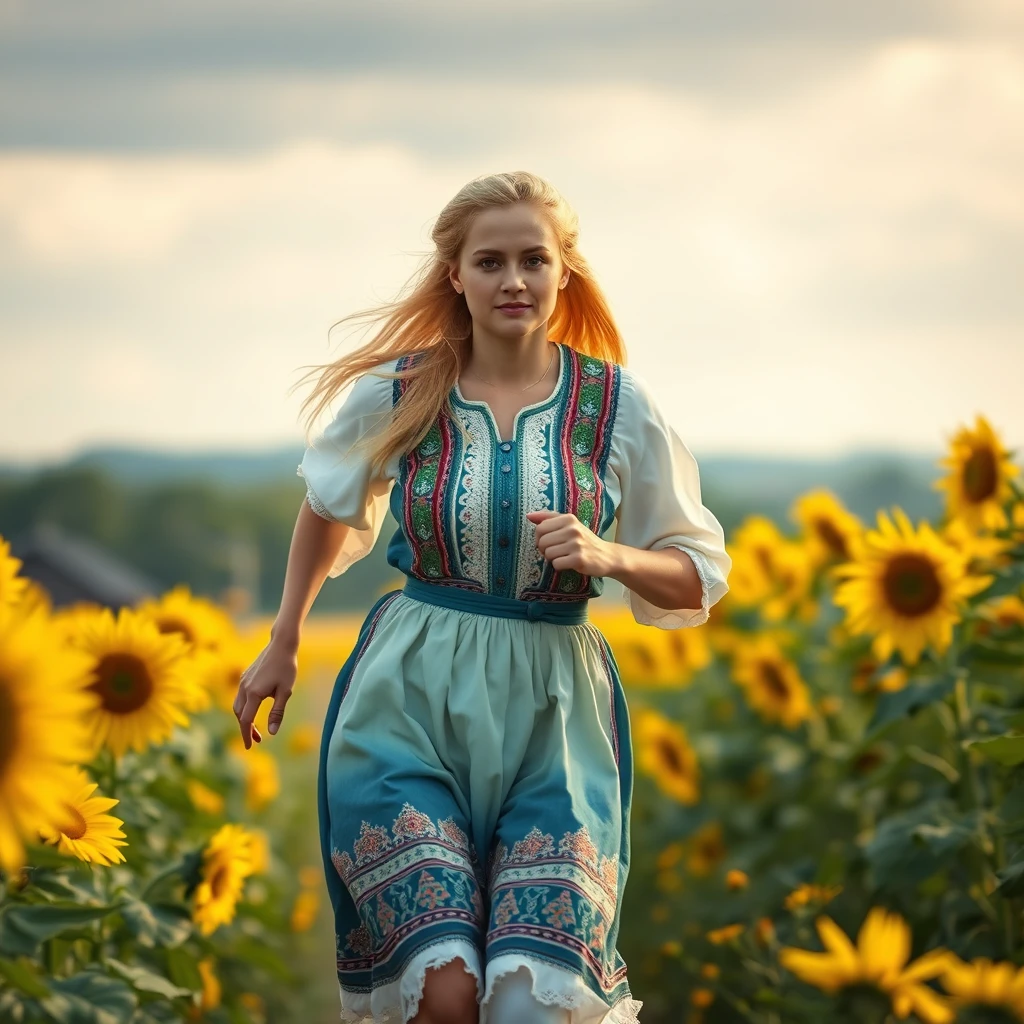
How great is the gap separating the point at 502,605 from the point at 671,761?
3.23 metres

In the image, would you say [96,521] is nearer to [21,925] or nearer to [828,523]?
[828,523]

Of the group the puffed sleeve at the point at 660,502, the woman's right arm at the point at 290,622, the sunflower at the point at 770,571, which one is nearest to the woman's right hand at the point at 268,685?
the woman's right arm at the point at 290,622

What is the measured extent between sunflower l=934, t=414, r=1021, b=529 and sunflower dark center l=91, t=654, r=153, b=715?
2.27 metres

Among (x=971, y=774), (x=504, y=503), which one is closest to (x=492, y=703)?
(x=504, y=503)

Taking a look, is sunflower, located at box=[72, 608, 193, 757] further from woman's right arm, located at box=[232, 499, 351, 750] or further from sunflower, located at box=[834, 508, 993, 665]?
sunflower, located at box=[834, 508, 993, 665]

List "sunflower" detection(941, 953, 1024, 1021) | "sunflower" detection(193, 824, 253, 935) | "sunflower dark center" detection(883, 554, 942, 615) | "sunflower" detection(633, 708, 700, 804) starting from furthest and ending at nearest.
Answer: "sunflower" detection(633, 708, 700, 804), "sunflower dark center" detection(883, 554, 942, 615), "sunflower" detection(193, 824, 253, 935), "sunflower" detection(941, 953, 1024, 1021)

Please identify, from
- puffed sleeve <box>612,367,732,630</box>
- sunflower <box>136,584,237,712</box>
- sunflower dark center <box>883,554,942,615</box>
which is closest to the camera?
puffed sleeve <box>612,367,732,630</box>

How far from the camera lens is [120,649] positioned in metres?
3.85

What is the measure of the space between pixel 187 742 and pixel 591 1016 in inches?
78.5

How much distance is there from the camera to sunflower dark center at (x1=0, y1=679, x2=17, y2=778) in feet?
6.56

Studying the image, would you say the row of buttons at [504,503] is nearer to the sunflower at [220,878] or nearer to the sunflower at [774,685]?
the sunflower at [220,878]

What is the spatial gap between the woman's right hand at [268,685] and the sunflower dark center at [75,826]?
1.54 feet

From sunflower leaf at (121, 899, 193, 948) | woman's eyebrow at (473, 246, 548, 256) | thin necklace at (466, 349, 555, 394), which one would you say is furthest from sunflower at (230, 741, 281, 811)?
woman's eyebrow at (473, 246, 548, 256)

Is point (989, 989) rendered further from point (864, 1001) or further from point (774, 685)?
point (774, 685)
